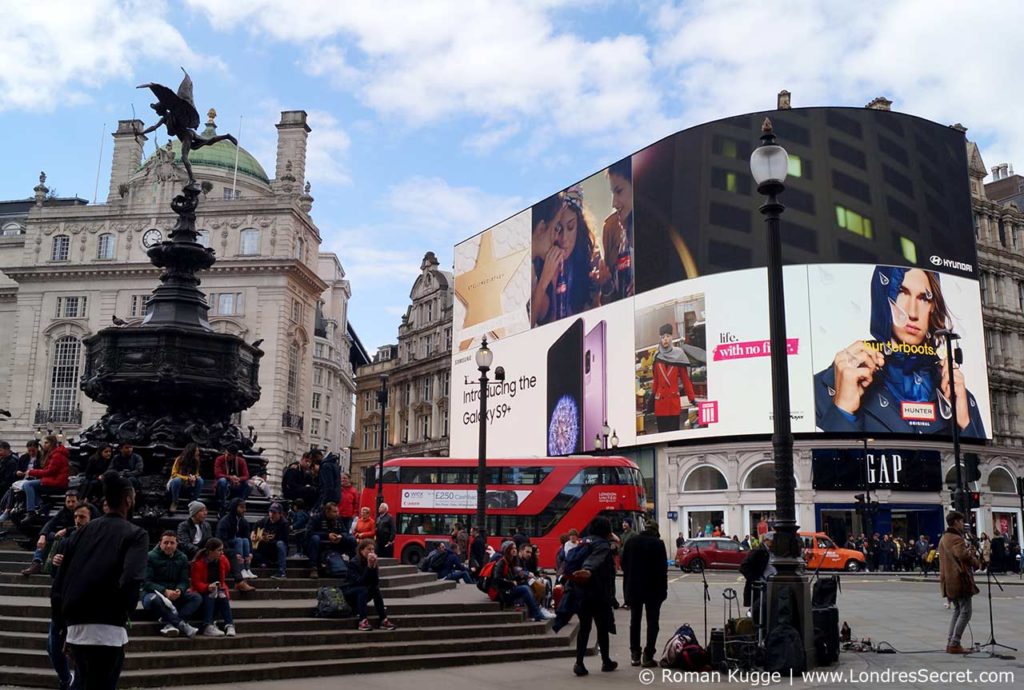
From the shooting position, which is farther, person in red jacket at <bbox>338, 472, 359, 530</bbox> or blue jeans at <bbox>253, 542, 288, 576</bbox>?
person in red jacket at <bbox>338, 472, 359, 530</bbox>

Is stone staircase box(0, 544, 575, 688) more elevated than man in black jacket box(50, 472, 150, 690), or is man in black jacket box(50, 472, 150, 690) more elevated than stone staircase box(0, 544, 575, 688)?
man in black jacket box(50, 472, 150, 690)

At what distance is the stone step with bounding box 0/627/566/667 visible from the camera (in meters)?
8.98

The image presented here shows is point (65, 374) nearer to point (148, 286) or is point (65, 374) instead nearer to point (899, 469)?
point (148, 286)

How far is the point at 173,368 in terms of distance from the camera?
47.6 feet

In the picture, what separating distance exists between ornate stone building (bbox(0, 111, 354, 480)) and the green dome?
0.62 metres

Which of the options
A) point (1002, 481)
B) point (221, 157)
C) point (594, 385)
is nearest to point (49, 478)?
point (594, 385)

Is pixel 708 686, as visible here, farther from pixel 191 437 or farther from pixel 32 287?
pixel 32 287

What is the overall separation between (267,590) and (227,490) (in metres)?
1.94

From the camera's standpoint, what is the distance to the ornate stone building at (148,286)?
53500mm

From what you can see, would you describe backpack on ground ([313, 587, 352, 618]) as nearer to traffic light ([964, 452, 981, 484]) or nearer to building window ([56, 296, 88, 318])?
traffic light ([964, 452, 981, 484])

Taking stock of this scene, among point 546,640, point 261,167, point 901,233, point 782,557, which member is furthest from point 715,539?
point 261,167

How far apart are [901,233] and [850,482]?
13.5 meters

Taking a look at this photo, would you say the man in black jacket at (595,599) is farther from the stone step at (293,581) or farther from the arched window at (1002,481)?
the arched window at (1002,481)

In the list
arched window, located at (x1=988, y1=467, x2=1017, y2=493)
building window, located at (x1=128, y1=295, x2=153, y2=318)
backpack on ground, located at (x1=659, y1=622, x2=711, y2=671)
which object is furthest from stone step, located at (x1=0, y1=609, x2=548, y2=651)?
building window, located at (x1=128, y1=295, x2=153, y2=318)
